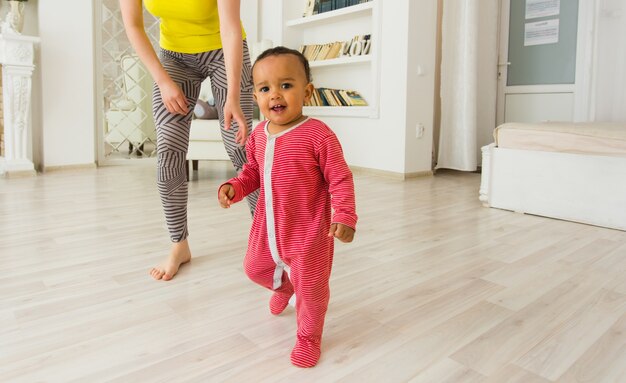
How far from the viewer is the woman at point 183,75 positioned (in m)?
1.36

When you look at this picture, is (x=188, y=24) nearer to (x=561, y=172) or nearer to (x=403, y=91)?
(x=561, y=172)

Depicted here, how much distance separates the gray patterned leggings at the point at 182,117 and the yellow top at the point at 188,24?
0.9 inches

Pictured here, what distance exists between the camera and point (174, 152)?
5.00ft

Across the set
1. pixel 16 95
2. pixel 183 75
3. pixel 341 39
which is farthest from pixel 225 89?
pixel 341 39

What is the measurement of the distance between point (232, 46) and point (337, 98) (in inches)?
127

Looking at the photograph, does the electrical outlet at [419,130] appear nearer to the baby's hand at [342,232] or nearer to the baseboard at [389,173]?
the baseboard at [389,173]

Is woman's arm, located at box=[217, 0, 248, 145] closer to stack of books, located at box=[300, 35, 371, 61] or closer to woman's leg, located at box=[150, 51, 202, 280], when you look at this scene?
woman's leg, located at box=[150, 51, 202, 280]

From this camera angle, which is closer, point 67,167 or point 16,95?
point 16,95

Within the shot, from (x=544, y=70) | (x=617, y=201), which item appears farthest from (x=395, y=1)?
(x=617, y=201)

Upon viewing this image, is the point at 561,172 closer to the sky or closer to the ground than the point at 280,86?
closer to the ground

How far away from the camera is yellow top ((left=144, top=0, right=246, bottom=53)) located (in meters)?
1.38

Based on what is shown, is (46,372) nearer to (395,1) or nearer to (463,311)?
(463,311)

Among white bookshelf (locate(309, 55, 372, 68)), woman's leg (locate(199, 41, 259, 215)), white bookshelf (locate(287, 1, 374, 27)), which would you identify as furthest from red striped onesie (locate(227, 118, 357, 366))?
white bookshelf (locate(287, 1, 374, 27))

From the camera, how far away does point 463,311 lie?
129 cm
